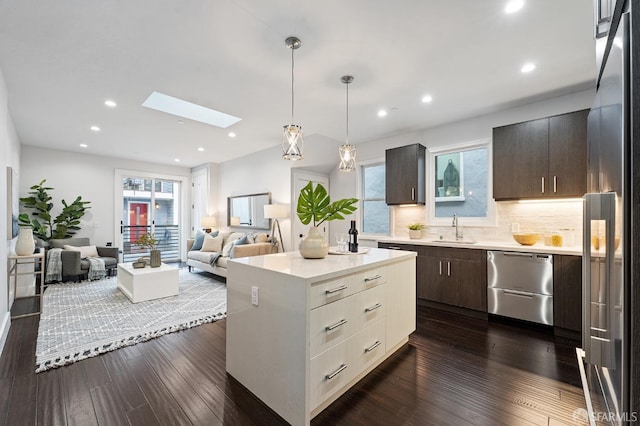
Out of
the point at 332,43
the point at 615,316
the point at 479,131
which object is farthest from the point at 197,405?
the point at 479,131

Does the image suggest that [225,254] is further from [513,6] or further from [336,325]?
[513,6]

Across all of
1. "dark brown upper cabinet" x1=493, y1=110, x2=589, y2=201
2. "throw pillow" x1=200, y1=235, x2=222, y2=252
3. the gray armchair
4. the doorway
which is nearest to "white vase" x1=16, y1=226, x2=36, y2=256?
the gray armchair

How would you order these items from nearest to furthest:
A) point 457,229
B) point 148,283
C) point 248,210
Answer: point 148,283
point 457,229
point 248,210

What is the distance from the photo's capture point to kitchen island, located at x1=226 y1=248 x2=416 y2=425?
160 centimetres

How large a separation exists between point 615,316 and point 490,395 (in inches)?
61.5

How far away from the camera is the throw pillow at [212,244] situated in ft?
19.7

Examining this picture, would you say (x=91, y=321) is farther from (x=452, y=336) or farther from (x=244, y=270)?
(x=452, y=336)

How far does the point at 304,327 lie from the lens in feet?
5.15

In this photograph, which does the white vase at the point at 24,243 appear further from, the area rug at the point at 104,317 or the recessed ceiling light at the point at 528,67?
the recessed ceiling light at the point at 528,67

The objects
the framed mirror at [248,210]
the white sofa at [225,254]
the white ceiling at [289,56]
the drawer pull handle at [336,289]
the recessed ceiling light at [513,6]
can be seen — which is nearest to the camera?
the drawer pull handle at [336,289]

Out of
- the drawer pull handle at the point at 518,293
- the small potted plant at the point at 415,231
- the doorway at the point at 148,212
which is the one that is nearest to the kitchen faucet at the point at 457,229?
the small potted plant at the point at 415,231

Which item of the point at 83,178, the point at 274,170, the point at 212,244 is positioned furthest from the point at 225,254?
the point at 83,178

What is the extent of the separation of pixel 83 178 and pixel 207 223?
287cm

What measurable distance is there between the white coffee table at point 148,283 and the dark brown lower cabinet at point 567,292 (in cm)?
494
